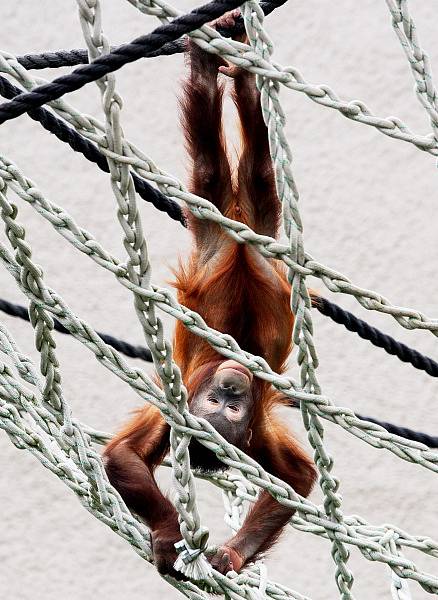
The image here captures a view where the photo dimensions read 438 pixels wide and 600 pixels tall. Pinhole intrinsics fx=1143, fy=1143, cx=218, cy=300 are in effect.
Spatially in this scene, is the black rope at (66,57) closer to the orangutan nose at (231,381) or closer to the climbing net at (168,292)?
the climbing net at (168,292)

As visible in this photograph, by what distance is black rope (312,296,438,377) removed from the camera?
9.31 ft

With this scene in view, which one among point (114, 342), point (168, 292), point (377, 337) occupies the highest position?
point (377, 337)

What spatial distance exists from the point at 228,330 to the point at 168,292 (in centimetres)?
94

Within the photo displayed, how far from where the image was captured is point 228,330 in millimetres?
2857

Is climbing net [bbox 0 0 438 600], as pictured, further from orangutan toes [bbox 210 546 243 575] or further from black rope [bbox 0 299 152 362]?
black rope [bbox 0 299 152 362]

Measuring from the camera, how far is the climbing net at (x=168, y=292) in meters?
1.84

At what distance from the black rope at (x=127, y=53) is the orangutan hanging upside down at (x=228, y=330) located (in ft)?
2.37

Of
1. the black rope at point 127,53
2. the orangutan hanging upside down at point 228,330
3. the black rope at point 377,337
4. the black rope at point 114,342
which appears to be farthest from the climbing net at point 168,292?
the black rope at point 114,342

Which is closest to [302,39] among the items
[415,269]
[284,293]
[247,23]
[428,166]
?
[428,166]

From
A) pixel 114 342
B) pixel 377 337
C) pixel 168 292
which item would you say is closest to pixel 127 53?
pixel 168 292

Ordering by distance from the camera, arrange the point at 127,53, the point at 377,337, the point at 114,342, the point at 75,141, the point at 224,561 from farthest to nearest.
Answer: the point at 114,342
the point at 377,337
the point at 75,141
the point at 224,561
the point at 127,53

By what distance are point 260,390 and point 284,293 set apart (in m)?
0.25

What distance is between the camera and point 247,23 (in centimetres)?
195

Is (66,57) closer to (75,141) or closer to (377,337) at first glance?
(75,141)
